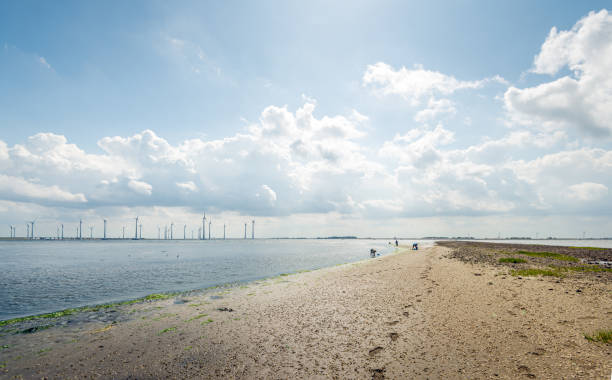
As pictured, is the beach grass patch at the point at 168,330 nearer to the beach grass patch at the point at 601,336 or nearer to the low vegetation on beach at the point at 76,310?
the low vegetation on beach at the point at 76,310

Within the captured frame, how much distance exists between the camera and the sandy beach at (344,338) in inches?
374

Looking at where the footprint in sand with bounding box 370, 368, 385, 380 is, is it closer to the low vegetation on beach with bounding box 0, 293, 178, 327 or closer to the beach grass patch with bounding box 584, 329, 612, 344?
the beach grass patch with bounding box 584, 329, 612, 344

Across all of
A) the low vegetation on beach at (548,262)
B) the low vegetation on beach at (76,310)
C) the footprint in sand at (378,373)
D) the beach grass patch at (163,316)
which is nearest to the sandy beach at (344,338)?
the footprint in sand at (378,373)

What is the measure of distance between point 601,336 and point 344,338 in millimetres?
9947

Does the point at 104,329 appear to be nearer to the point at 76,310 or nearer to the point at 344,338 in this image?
the point at 76,310

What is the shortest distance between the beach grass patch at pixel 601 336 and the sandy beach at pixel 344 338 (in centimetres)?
25

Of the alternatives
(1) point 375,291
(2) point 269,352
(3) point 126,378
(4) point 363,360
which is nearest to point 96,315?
(3) point 126,378

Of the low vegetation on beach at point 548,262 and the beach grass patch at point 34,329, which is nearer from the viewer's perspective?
the beach grass patch at point 34,329

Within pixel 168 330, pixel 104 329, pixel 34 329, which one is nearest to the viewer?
pixel 168 330

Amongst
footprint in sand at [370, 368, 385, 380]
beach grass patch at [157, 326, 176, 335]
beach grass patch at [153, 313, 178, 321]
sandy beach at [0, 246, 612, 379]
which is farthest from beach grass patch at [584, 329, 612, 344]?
beach grass patch at [153, 313, 178, 321]

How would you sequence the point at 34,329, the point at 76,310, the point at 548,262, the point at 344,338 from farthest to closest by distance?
the point at 548,262, the point at 76,310, the point at 34,329, the point at 344,338

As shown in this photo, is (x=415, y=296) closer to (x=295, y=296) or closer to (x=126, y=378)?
(x=295, y=296)

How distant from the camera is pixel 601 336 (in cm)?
1047

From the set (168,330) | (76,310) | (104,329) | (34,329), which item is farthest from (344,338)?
(76,310)
